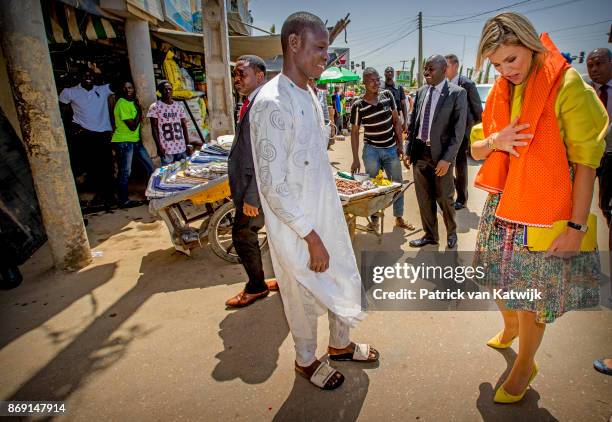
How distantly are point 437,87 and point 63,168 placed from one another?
3856 mm

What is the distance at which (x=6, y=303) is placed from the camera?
130 inches

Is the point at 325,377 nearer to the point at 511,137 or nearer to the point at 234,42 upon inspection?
the point at 511,137

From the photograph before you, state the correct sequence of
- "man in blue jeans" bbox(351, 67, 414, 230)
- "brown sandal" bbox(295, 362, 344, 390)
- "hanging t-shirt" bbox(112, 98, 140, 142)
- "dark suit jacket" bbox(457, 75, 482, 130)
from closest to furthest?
"brown sandal" bbox(295, 362, 344, 390), "man in blue jeans" bbox(351, 67, 414, 230), "dark suit jacket" bbox(457, 75, 482, 130), "hanging t-shirt" bbox(112, 98, 140, 142)

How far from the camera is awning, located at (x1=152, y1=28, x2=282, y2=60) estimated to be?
816 cm

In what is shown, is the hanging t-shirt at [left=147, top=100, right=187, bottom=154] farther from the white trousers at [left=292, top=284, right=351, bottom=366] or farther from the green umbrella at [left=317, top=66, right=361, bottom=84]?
the green umbrella at [left=317, top=66, right=361, bottom=84]

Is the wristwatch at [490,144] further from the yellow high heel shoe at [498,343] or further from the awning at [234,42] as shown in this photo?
the awning at [234,42]

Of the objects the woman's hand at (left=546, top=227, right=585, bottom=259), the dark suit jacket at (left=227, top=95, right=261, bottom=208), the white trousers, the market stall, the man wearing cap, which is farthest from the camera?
the man wearing cap

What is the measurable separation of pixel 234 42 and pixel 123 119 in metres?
4.55

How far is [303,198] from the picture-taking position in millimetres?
1831

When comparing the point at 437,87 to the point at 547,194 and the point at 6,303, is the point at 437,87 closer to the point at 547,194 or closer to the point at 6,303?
the point at 547,194

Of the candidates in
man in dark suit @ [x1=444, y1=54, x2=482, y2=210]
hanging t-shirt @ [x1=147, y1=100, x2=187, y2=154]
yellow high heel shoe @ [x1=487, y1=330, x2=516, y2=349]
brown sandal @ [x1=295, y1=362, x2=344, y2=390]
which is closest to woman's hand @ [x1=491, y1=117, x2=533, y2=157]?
yellow high heel shoe @ [x1=487, y1=330, x2=516, y2=349]

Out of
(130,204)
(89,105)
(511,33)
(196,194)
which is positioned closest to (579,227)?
(511,33)

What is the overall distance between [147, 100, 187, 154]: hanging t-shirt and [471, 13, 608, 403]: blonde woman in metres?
5.38

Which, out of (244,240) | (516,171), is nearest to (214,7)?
(244,240)
